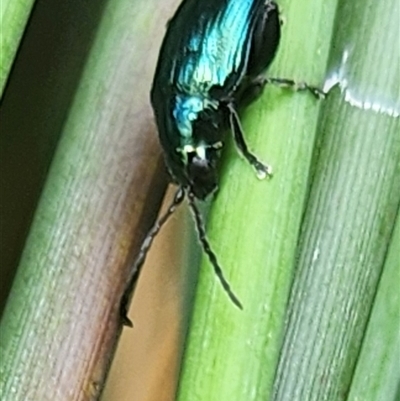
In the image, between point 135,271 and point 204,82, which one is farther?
point 204,82

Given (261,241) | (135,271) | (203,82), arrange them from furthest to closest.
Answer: (203,82) → (135,271) → (261,241)

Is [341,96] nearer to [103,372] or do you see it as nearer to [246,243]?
[246,243]

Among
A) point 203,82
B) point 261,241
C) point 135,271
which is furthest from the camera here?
point 203,82

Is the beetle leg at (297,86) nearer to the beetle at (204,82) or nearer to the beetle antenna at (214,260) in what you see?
the beetle at (204,82)

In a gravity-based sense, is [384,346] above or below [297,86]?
below

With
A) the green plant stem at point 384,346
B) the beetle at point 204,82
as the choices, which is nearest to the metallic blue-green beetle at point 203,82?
the beetle at point 204,82

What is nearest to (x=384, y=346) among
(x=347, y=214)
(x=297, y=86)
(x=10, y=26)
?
(x=347, y=214)

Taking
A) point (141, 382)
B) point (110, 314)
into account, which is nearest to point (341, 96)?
point (110, 314)

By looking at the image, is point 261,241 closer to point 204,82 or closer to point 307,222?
point 307,222

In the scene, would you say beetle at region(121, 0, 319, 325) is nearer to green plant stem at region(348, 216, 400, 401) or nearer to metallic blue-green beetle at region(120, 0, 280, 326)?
metallic blue-green beetle at region(120, 0, 280, 326)
